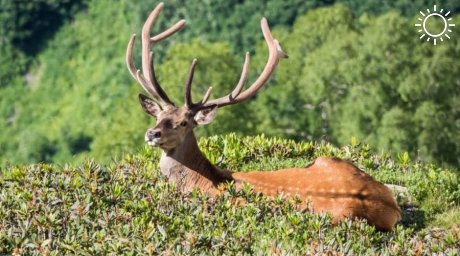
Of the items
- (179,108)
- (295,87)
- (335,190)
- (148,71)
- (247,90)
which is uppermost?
(148,71)

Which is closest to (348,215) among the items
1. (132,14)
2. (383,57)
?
(383,57)

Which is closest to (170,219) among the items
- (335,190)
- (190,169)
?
(335,190)

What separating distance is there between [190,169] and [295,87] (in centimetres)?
6323

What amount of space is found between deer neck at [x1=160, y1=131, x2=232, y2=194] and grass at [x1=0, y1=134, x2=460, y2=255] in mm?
236

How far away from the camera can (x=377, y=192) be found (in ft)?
55.1

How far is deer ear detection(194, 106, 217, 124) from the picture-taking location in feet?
59.5

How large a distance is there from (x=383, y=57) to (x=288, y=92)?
1065cm

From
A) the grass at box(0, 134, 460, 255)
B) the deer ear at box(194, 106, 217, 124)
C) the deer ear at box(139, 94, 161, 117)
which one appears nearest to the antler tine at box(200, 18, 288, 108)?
the deer ear at box(194, 106, 217, 124)

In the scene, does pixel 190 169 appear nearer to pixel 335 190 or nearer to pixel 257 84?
pixel 257 84

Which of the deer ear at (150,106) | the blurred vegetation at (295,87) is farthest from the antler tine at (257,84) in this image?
the blurred vegetation at (295,87)

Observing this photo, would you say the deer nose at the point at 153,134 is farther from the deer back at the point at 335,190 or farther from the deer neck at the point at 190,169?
the deer back at the point at 335,190

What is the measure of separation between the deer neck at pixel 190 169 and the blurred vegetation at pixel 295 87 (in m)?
24.6

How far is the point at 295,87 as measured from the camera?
81125 millimetres

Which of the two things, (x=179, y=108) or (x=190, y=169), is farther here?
(x=179, y=108)
